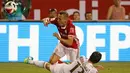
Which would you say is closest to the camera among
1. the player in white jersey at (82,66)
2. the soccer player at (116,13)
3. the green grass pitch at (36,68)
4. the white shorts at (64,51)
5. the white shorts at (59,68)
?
the player in white jersey at (82,66)

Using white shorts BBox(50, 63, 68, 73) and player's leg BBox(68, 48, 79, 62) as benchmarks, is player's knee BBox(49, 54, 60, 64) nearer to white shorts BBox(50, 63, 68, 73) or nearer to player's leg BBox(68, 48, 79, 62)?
player's leg BBox(68, 48, 79, 62)

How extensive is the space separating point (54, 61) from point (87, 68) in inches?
86.0

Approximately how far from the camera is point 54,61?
43.5 ft

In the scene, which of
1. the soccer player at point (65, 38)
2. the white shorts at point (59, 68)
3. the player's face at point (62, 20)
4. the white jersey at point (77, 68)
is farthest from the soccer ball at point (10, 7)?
the white jersey at point (77, 68)

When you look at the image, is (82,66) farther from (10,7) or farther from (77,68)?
(10,7)

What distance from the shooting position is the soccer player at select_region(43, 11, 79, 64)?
13180mm

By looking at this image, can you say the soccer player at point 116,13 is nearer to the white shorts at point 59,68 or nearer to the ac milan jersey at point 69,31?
the ac milan jersey at point 69,31

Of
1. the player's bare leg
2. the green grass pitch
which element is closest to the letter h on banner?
the green grass pitch

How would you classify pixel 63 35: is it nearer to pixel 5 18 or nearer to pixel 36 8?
pixel 5 18

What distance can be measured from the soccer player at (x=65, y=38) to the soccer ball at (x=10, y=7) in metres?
4.15

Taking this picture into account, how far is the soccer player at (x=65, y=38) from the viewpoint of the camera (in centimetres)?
1318

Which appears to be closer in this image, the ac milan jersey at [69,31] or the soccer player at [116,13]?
the ac milan jersey at [69,31]

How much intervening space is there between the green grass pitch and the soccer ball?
1.93 meters

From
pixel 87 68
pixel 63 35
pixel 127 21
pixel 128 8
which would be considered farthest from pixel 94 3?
pixel 87 68
